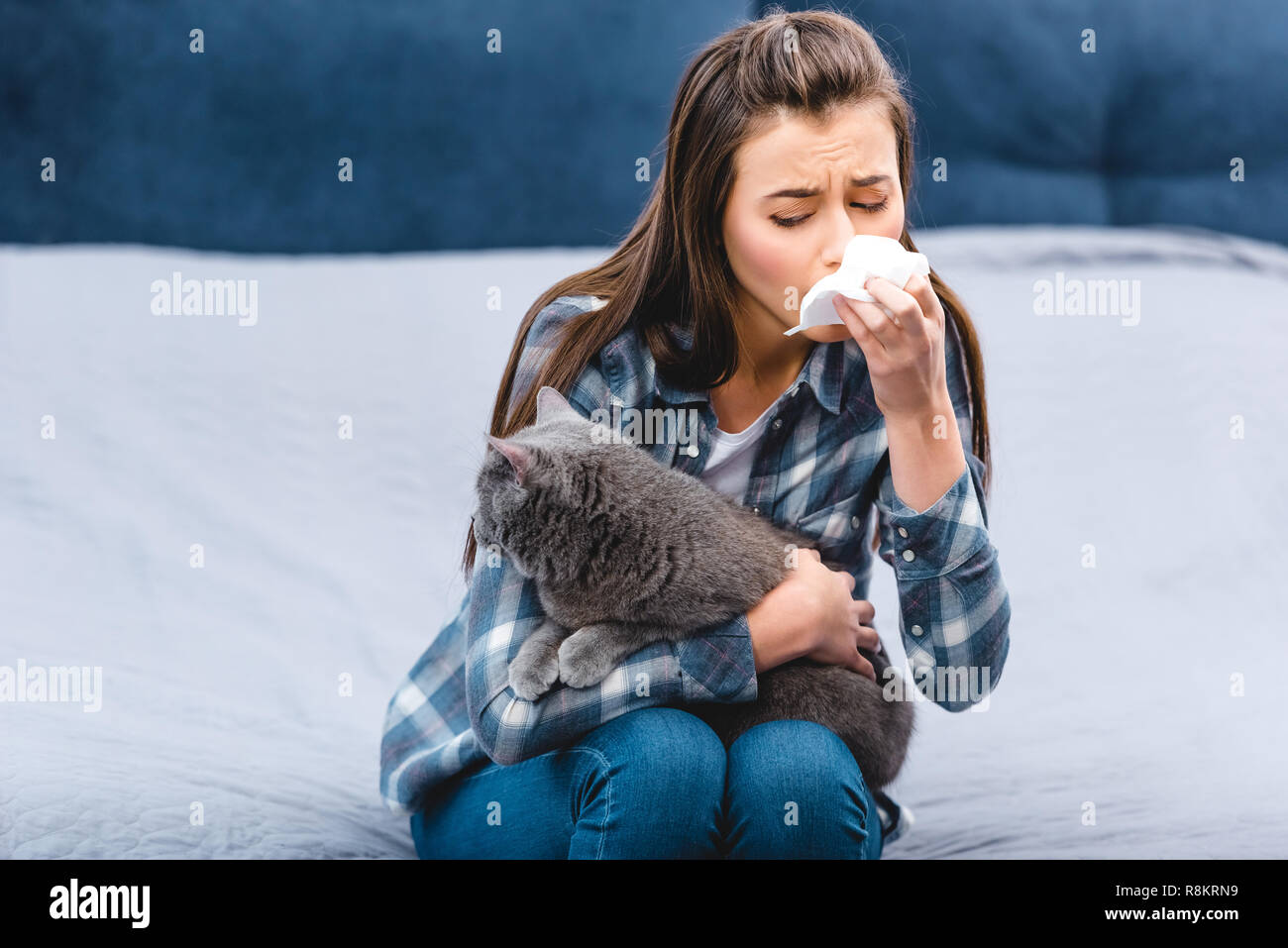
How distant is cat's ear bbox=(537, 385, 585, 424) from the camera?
4.17 ft

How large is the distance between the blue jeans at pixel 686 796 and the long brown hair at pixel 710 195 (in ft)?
1.03

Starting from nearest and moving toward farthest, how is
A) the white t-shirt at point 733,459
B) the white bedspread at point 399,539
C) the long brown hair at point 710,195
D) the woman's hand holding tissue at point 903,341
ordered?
the woman's hand holding tissue at point 903,341 → the long brown hair at point 710,195 → the white t-shirt at point 733,459 → the white bedspread at point 399,539

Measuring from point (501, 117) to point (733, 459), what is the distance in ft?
5.74

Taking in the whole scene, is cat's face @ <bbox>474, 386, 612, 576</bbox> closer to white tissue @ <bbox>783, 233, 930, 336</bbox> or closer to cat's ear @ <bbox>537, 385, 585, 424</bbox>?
cat's ear @ <bbox>537, 385, 585, 424</bbox>

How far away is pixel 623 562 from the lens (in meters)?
1.22

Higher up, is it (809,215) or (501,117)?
(501,117)

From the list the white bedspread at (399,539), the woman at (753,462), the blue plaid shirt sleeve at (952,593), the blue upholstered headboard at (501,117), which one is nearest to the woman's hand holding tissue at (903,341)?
the woman at (753,462)

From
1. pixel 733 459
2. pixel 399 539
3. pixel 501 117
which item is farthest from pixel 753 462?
pixel 501 117

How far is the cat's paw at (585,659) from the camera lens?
3.85 ft

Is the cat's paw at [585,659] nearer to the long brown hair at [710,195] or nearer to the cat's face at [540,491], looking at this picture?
the cat's face at [540,491]

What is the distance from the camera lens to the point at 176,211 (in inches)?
112

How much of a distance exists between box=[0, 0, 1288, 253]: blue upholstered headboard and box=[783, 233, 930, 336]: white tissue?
1.63 m

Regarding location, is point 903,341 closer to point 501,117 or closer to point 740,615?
point 740,615
